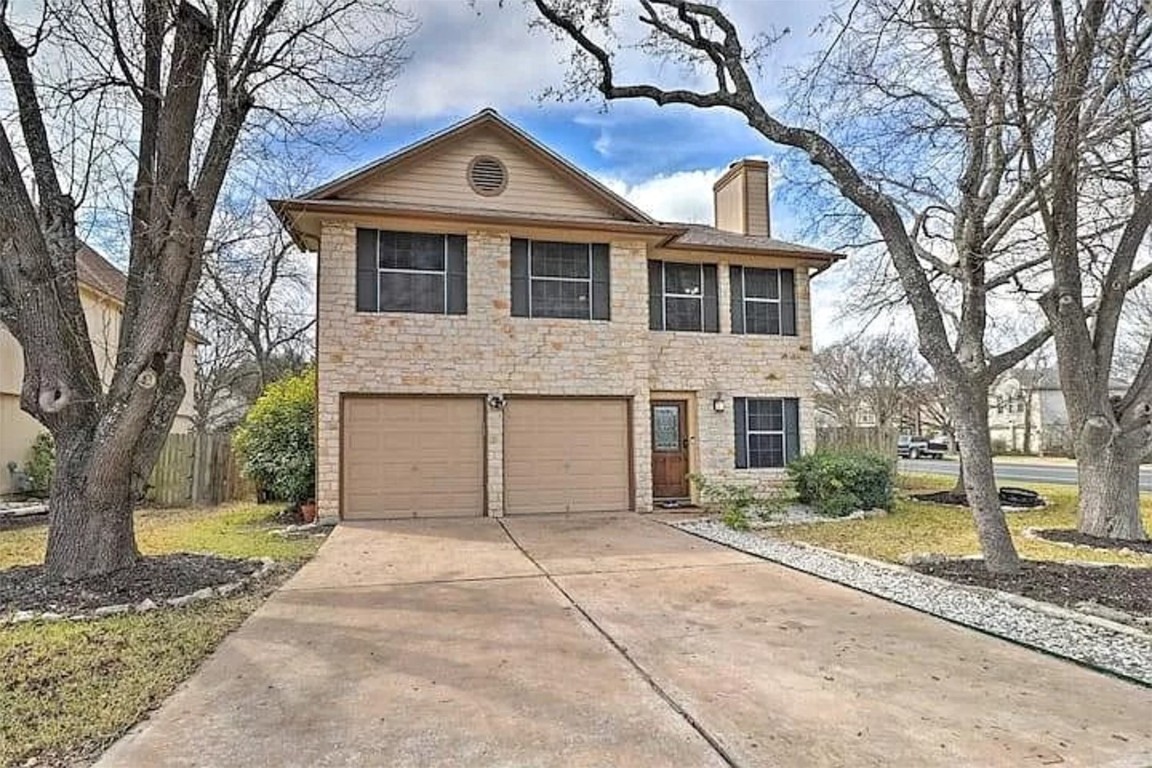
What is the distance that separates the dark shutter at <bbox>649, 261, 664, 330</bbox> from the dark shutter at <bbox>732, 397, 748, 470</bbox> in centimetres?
207

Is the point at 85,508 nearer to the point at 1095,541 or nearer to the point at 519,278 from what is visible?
the point at 519,278

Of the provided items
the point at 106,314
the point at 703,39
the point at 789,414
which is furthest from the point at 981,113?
the point at 106,314

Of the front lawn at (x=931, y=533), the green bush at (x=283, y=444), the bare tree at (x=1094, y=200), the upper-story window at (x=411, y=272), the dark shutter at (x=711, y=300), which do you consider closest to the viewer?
the bare tree at (x=1094, y=200)

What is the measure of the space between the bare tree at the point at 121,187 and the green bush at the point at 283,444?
502 centimetres

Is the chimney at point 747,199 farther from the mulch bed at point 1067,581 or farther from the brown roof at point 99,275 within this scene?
the brown roof at point 99,275

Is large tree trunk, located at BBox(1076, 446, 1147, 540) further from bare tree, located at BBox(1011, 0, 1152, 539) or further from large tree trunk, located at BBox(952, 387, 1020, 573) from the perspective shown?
large tree trunk, located at BBox(952, 387, 1020, 573)

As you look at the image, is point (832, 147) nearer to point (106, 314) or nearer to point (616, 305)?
point (616, 305)

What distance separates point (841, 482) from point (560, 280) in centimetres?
594

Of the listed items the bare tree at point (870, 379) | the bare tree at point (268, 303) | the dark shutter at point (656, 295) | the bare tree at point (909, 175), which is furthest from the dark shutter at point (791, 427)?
the bare tree at point (870, 379)

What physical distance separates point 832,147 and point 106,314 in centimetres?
1777

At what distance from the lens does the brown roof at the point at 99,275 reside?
55.2 ft

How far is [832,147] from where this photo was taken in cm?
798

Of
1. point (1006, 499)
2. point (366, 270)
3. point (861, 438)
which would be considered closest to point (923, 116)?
point (366, 270)

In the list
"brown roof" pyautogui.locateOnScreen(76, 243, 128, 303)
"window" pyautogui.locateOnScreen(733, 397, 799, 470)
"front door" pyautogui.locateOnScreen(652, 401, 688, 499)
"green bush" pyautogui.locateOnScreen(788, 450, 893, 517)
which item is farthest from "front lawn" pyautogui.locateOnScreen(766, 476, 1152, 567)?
"brown roof" pyautogui.locateOnScreen(76, 243, 128, 303)
